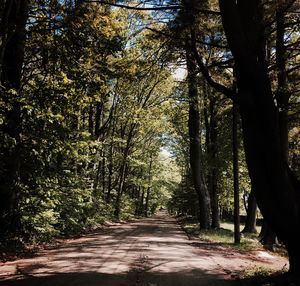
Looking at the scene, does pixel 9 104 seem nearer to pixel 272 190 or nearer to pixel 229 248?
pixel 272 190

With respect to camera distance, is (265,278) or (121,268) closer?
(265,278)

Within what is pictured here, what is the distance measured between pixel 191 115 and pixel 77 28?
16083 millimetres

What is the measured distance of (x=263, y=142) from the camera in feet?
28.1

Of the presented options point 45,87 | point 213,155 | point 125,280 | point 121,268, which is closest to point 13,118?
point 45,87

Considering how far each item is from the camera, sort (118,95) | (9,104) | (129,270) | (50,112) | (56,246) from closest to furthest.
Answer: (129,270)
(9,104)
(50,112)
(56,246)
(118,95)

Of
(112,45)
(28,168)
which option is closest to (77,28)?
(112,45)

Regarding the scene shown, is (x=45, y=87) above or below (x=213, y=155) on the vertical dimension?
above

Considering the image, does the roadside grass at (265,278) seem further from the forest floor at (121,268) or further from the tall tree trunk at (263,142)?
the tall tree trunk at (263,142)

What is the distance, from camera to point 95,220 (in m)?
26.2

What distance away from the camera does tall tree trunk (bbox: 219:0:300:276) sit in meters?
8.29

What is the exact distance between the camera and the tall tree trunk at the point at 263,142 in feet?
27.2

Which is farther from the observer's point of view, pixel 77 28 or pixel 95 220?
pixel 95 220

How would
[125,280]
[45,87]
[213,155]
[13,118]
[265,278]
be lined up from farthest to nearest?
[213,155] < [45,87] < [13,118] < [265,278] < [125,280]

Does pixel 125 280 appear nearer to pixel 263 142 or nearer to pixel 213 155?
pixel 263 142
